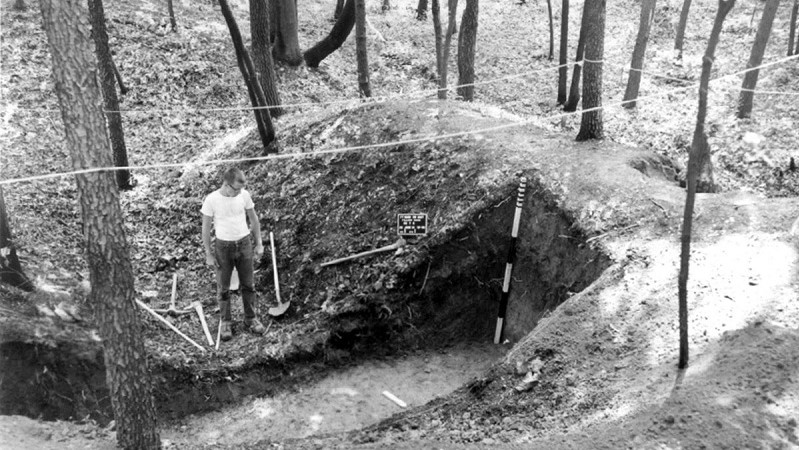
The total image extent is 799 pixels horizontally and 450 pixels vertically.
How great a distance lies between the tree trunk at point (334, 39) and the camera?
54.1 ft

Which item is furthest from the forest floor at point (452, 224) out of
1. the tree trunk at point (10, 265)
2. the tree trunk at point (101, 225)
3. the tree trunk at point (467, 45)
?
the tree trunk at point (467, 45)

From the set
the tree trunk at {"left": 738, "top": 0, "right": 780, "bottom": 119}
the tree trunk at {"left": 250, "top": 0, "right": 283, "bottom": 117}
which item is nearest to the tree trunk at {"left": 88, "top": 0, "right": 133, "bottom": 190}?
the tree trunk at {"left": 250, "top": 0, "right": 283, "bottom": 117}

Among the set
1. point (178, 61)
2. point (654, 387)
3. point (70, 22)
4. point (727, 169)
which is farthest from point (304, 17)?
point (654, 387)

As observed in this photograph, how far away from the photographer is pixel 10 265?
755cm

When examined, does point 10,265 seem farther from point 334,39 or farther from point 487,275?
point 334,39

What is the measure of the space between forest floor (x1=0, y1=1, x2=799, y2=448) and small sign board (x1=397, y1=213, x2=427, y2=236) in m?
0.16

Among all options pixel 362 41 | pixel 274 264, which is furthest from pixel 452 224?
pixel 362 41

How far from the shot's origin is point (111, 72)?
1044cm

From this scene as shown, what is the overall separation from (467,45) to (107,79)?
7.32m

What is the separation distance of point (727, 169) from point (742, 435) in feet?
31.3

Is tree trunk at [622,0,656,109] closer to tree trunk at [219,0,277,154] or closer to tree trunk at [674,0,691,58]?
tree trunk at [674,0,691,58]

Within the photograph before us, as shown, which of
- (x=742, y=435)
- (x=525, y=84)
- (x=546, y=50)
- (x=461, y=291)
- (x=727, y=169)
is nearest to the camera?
(x=742, y=435)

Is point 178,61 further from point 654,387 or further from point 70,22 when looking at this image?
point 654,387

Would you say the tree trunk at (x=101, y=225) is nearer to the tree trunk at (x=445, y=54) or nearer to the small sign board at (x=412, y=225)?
the small sign board at (x=412, y=225)
